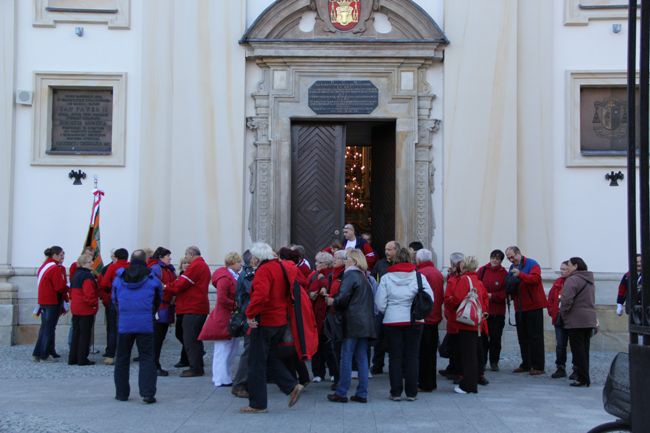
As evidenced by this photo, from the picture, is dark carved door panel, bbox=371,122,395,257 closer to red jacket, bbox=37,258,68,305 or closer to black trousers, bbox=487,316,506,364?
black trousers, bbox=487,316,506,364

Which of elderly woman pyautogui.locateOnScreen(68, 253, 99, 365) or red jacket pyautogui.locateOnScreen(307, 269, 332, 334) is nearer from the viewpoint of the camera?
red jacket pyautogui.locateOnScreen(307, 269, 332, 334)

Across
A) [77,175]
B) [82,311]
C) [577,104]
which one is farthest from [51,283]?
[577,104]

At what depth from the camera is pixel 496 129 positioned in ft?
50.3

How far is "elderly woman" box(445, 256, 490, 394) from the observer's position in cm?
1083

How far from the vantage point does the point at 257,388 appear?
940 centimetres

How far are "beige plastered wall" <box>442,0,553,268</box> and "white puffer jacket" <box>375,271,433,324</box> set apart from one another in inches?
194

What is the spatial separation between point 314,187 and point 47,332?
16.1 feet

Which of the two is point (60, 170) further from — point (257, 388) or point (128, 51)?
point (257, 388)

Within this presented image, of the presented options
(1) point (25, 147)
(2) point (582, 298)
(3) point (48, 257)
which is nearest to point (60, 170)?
(1) point (25, 147)

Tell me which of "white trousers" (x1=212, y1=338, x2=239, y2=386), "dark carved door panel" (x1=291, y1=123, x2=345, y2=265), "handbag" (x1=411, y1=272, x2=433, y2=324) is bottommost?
"white trousers" (x1=212, y1=338, x2=239, y2=386)

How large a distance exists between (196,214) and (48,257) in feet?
8.07

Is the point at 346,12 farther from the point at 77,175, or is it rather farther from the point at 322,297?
the point at 322,297

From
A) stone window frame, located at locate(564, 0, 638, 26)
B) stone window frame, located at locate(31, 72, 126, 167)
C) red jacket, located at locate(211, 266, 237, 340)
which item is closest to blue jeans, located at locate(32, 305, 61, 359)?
stone window frame, located at locate(31, 72, 126, 167)

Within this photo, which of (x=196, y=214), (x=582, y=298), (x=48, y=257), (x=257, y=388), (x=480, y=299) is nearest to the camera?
(x=257, y=388)
